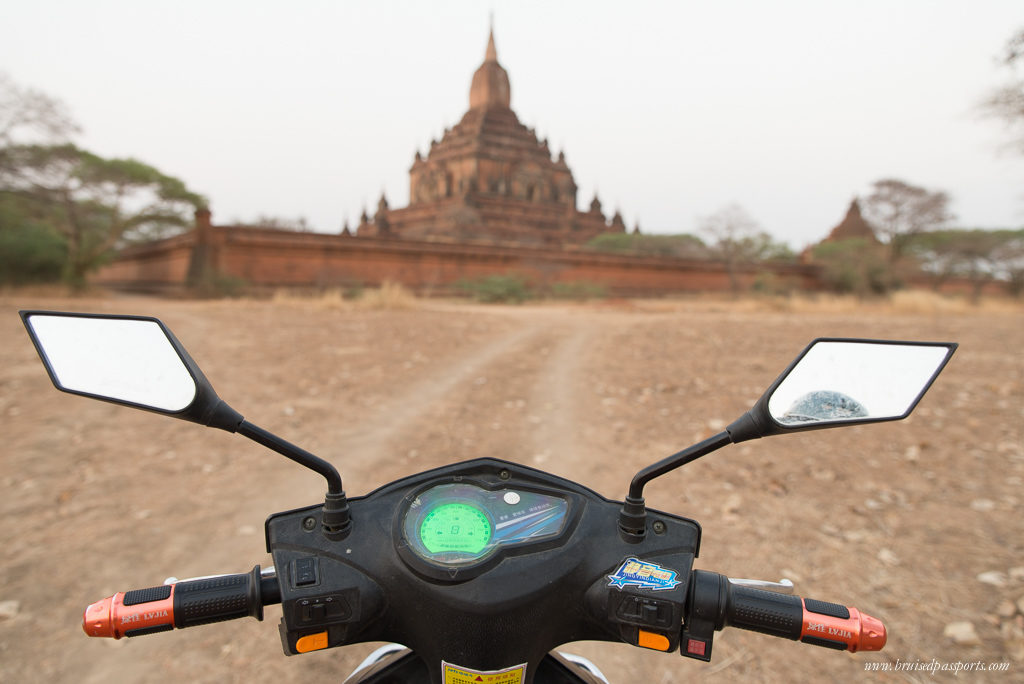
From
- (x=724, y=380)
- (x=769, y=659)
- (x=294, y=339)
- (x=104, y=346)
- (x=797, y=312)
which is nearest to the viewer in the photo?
(x=104, y=346)

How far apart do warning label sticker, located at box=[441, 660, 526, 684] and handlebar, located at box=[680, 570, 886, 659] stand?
0.28 m

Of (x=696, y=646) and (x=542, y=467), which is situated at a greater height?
(x=696, y=646)

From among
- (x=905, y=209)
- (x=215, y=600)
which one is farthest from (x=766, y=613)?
(x=905, y=209)

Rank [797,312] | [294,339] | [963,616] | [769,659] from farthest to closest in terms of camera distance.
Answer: [797,312] → [294,339] → [963,616] → [769,659]

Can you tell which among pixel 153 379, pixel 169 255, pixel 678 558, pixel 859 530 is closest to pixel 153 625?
pixel 153 379

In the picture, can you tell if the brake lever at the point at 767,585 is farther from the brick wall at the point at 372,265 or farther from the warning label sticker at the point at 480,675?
the brick wall at the point at 372,265

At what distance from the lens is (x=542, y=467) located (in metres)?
4.05

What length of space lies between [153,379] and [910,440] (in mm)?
4826

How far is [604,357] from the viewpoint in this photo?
26.1ft

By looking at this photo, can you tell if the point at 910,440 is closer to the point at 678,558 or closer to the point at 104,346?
the point at 678,558

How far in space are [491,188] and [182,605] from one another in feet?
136

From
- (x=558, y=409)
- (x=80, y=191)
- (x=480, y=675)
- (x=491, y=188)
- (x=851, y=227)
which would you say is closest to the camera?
(x=480, y=675)

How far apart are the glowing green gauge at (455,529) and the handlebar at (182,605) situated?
0.29 metres

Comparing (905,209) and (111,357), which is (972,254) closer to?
(905,209)
